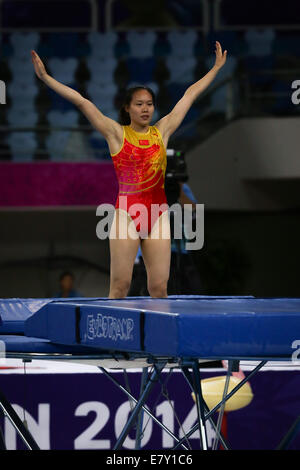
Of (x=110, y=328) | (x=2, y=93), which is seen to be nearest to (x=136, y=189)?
(x=110, y=328)

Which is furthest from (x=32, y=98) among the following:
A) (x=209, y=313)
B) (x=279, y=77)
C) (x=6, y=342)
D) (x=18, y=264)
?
(x=209, y=313)

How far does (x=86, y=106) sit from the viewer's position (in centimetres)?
379

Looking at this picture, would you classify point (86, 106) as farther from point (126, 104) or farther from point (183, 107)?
point (183, 107)

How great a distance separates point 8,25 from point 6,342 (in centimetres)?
942

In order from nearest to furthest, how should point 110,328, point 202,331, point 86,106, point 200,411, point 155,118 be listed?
point 202,331, point 200,411, point 110,328, point 86,106, point 155,118

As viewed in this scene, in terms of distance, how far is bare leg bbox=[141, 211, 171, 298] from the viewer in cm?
389

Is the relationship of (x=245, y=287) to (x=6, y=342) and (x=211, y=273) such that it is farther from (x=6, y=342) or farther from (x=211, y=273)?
(x=6, y=342)

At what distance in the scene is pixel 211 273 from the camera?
10.4m

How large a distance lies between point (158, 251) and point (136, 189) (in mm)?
289

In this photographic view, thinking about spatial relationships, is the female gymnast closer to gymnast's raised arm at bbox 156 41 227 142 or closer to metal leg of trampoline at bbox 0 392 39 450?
gymnast's raised arm at bbox 156 41 227 142

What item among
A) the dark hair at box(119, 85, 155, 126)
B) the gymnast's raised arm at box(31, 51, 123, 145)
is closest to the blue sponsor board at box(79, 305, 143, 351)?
the gymnast's raised arm at box(31, 51, 123, 145)

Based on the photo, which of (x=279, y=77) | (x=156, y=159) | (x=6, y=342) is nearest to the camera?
(x=6, y=342)

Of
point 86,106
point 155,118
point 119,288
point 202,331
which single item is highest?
point 155,118

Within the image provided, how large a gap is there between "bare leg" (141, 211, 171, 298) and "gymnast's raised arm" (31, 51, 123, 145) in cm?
40
